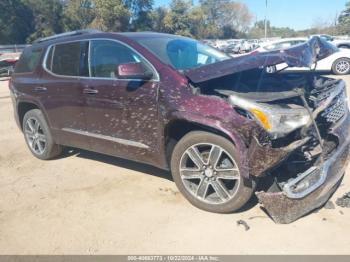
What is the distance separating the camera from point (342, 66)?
47.0 feet

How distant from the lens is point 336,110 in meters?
4.00

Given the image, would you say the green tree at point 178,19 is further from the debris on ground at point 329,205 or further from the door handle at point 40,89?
the debris on ground at point 329,205

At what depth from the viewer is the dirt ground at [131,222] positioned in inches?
131

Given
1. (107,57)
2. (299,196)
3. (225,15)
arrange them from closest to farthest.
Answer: (299,196)
(107,57)
(225,15)

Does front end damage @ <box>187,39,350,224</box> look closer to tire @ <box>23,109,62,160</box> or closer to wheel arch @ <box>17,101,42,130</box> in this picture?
tire @ <box>23,109,62,160</box>

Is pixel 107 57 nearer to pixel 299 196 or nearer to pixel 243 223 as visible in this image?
pixel 243 223

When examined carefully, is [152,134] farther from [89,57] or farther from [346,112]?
[346,112]

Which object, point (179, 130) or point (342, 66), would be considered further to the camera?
point (342, 66)

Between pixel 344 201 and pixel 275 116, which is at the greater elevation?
pixel 275 116

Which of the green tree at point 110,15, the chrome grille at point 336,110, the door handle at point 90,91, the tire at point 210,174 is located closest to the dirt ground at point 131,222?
the tire at point 210,174

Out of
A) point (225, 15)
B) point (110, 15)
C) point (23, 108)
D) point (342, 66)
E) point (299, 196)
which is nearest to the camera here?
point (299, 196)

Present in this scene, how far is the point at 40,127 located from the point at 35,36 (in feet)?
166

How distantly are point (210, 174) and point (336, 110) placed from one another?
1.49 meters

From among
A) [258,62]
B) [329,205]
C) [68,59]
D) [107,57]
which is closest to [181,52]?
[107,57]
